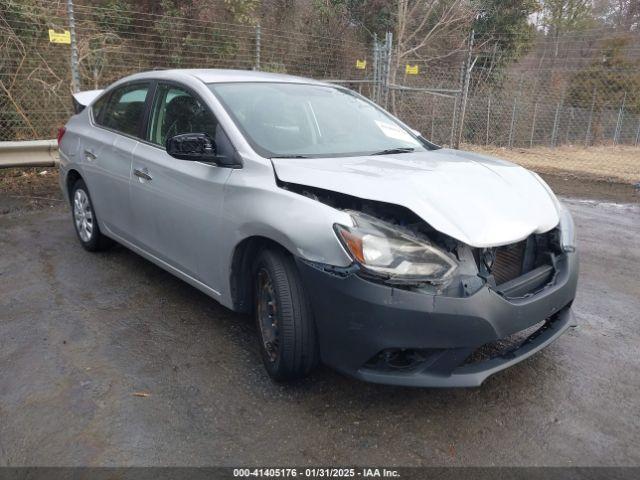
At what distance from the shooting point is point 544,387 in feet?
9.77

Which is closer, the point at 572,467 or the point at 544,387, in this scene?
the point at 572,467

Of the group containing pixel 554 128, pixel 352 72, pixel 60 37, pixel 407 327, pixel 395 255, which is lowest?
pixel 554 128

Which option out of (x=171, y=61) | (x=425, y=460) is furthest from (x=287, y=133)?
(x=171, y=61)

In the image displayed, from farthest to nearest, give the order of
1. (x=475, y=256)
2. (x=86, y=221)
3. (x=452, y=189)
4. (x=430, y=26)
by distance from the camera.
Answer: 1. (x=430, y=26)
2. (x=86, y=221)
3. (x=452, y=189)
4. (x=475, y=256)

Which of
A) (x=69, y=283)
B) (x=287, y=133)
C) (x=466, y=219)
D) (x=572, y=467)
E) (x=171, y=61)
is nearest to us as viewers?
(x=572, y=467)

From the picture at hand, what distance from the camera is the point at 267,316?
2963 mm

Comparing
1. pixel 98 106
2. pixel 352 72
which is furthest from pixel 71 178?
pixel 352 72

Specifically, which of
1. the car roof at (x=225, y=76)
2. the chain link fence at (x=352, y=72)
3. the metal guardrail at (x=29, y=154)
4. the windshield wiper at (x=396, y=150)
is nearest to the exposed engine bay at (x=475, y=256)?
the windshield wiper at (x=396, y=150)

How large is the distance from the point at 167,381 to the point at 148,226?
132cm

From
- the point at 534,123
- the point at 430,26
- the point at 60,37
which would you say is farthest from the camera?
Answer: the point at 430,26

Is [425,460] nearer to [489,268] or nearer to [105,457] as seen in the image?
[489,268]

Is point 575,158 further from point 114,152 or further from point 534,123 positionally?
point 114,152

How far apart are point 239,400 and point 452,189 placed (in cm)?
154

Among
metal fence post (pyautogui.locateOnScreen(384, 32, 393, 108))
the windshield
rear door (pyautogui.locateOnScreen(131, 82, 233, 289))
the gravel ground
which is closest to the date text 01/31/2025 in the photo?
the gravel ground
